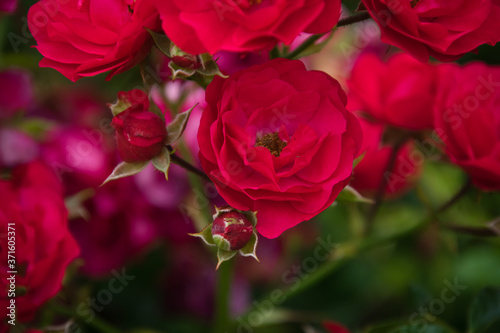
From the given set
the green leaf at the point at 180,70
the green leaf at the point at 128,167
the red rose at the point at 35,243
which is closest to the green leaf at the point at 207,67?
the green leaf at the point at 180,70

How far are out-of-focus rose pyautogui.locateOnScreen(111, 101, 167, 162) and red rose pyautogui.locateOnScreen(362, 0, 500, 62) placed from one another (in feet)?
0.80

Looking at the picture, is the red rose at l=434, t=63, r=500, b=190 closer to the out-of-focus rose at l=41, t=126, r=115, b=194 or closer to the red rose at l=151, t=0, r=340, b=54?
the red rose at l=151, t=0, r=340, b=54

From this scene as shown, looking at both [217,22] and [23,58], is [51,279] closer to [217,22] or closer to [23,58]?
[217,22]

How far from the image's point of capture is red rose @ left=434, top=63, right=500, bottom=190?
2.05 ft

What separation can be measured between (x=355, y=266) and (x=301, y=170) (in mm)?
599

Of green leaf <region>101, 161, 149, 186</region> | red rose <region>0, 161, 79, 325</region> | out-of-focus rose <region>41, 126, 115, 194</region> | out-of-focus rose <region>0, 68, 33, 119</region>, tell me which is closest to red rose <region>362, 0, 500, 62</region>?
green leaf <region>101, 161, 149, 186</region>

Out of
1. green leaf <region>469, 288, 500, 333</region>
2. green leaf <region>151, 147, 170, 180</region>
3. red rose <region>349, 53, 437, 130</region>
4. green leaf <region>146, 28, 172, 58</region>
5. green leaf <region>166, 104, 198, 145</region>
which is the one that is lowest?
green leaf <region>469, 288, 500, 333</region>

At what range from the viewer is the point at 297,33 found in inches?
16.4

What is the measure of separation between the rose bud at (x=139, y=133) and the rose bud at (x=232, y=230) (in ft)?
0.36

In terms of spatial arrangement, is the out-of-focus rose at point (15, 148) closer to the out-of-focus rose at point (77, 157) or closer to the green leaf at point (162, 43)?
the out-of-focus rose at point (77, 157)

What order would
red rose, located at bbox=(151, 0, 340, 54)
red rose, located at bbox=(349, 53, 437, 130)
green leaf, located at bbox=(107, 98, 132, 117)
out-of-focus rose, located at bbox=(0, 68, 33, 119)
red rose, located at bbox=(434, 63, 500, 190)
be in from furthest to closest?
out-of-focus rose, located at bbox=(0, 68, 33, 119) < red rose, located at bbox=(349, 53, 437, 130) < red rose, located at bbox=(434, 63, 500, 190) < green leaf, located at bbox=(107, 98, 132, 117) < red rose, located at bbox=(151, 0, 340, 54)

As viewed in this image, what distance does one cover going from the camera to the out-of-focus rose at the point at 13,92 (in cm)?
94

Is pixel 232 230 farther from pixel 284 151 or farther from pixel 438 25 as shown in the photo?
pixel 438 25

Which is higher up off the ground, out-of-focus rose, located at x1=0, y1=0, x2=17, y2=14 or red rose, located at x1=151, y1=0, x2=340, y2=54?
red rose, located at x1=151, y1=0, x2=340, y2=54
